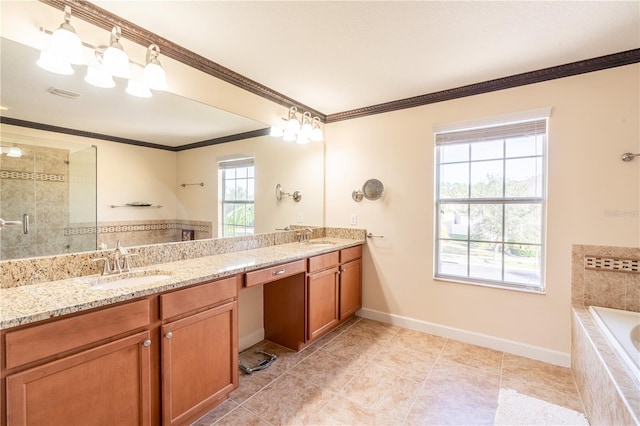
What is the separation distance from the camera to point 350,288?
3.14 metres

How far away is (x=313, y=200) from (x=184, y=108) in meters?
1.69

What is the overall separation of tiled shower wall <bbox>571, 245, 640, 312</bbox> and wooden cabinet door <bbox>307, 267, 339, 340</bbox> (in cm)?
192

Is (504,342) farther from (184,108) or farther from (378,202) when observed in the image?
(184,108)

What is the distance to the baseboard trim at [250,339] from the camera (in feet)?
8.51

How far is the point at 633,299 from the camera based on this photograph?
2119 millimetres

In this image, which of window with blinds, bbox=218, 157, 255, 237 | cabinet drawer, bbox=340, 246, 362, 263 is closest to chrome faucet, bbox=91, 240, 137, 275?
window with blinds, bbox=218, 157, 255, 237

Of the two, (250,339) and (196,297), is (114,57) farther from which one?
(250,339)

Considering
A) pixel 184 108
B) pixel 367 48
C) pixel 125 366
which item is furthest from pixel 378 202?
pixel 125 366

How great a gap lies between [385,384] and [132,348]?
64.6 inches

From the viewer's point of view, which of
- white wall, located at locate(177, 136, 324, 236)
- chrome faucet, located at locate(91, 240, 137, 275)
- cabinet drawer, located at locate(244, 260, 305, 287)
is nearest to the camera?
chrome faucet, located at locate(91, 240, 137, 275)

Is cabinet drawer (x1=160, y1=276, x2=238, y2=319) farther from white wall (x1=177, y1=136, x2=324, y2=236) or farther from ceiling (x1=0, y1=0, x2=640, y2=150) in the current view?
ceiling (x1=0, y1=0, x2=640, y2=150)

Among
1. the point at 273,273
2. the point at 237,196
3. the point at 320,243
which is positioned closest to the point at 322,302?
the point at 320,243

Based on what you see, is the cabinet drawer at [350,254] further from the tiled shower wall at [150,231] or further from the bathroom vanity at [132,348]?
the tiled shower wall at [150,231]

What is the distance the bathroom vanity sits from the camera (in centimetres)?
111
